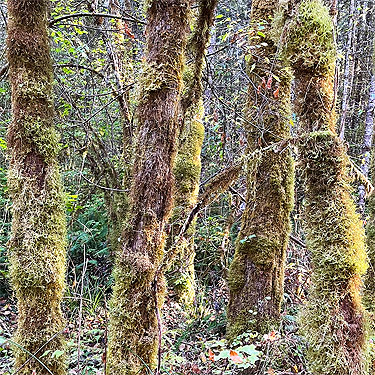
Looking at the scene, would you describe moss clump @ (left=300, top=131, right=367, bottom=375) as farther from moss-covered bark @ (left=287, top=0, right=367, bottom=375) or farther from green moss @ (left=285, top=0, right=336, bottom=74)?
green moss @ (left=285, top=0, right=336, bottom=74)

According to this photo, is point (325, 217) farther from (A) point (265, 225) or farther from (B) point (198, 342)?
(B) point (198, 342)

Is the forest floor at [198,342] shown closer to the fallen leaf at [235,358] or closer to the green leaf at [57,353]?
the fallen leaf at [235,358]

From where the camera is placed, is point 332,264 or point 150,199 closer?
point 332,264

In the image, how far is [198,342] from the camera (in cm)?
375

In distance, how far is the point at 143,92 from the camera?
252 centimetres

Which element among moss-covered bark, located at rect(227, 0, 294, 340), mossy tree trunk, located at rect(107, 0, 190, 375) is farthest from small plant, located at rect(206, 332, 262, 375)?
mossy tree trunk, located at rect(107, 0, 190, 375)

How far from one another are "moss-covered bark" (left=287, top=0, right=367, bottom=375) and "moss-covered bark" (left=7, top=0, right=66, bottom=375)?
1716 millimetres

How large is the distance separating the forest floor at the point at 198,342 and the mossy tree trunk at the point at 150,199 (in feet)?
0.59

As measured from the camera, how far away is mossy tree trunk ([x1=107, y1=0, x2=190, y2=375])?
238 cm

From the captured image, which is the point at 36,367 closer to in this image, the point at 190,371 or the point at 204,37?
the point at 190,371

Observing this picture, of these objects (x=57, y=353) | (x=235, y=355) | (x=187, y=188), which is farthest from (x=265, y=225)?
(x=57, y=353)

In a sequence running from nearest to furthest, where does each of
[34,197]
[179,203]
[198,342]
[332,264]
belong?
[332,264] → [34,197] → [198,342] → [179,203]

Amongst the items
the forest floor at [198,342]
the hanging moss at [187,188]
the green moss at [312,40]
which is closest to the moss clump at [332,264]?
the green moss at [312,40]

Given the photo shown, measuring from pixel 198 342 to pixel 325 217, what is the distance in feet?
8.33
